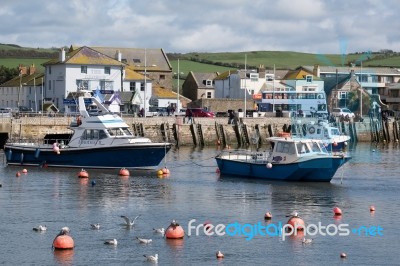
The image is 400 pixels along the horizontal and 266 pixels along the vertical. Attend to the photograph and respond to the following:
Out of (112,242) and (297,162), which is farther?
(297,162)

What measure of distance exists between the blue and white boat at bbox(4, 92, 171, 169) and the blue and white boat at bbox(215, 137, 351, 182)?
23.4 ft

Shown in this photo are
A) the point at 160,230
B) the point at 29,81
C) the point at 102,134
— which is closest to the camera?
the point at 160,230

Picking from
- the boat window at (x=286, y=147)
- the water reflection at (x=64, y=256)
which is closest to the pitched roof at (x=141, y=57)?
the boat window at (x=286, y=147)

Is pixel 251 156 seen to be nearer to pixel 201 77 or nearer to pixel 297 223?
pixel 297 223

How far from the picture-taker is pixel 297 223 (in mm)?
40875

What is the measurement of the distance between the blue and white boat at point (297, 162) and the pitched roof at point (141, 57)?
7722 centimetres

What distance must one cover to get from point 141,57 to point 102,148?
76284mm

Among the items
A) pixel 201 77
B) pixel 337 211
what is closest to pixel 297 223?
pixel 337 211

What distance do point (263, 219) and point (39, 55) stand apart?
141652 millimetres

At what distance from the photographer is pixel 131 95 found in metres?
111

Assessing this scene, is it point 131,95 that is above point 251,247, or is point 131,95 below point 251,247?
above

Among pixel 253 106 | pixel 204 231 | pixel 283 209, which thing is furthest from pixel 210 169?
pixel 253 106

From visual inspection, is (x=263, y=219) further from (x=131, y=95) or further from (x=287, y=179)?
(x=131, y=95)

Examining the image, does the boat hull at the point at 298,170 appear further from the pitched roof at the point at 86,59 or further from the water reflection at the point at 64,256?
the pitched roof at the point at 86,59
